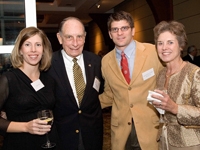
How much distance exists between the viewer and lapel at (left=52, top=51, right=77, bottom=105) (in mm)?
2178

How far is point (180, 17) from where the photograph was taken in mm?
6891

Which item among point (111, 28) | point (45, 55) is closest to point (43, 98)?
point (45, 55)

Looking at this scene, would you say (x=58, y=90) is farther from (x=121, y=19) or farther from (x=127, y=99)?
(x=121, y=19)

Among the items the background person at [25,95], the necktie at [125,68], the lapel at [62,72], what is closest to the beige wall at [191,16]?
the necktie at [125,68]

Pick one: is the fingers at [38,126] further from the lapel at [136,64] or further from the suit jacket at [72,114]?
the lapel at [136,64]

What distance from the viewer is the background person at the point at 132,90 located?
7.33ft

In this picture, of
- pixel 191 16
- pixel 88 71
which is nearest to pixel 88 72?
pixel 88 71

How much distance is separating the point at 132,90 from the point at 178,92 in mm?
471

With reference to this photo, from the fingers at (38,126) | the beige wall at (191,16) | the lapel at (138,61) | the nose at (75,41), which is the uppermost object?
the beige wall at (191,16)

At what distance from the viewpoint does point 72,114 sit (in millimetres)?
2197

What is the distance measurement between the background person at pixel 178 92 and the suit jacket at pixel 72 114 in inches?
25.3

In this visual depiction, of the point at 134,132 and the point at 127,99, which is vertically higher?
the point at 127,99

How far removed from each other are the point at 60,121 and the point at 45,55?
0.59m

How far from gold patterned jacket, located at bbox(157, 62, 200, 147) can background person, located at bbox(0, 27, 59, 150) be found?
94 cm
